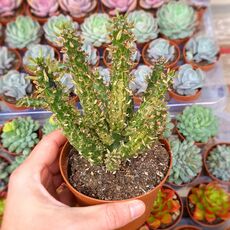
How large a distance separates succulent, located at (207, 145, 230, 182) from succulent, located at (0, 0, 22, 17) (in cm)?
93

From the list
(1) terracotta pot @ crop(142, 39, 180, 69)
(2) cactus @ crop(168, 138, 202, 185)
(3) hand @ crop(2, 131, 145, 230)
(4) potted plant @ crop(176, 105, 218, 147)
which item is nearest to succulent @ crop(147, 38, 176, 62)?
(1) terracotta pot @ crop(142, 39, 180, 69)

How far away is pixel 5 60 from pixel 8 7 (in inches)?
9.9

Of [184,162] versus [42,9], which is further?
[42,9]

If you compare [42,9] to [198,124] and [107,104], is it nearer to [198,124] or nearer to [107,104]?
[198,124]

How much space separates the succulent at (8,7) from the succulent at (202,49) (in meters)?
0.68

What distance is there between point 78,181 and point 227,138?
26.4 inches

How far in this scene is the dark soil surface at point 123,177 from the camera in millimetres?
662

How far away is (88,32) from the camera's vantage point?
1.30 metres

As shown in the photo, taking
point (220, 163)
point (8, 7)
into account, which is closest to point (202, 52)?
point (220, 163)

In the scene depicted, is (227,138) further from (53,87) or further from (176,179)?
(53,87)

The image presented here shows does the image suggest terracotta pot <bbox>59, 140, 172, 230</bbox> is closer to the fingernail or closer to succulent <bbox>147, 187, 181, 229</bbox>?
the fingernail

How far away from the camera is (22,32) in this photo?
1.31 meters

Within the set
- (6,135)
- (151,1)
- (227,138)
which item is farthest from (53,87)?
(151,1)

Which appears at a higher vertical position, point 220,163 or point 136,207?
point 136,207
